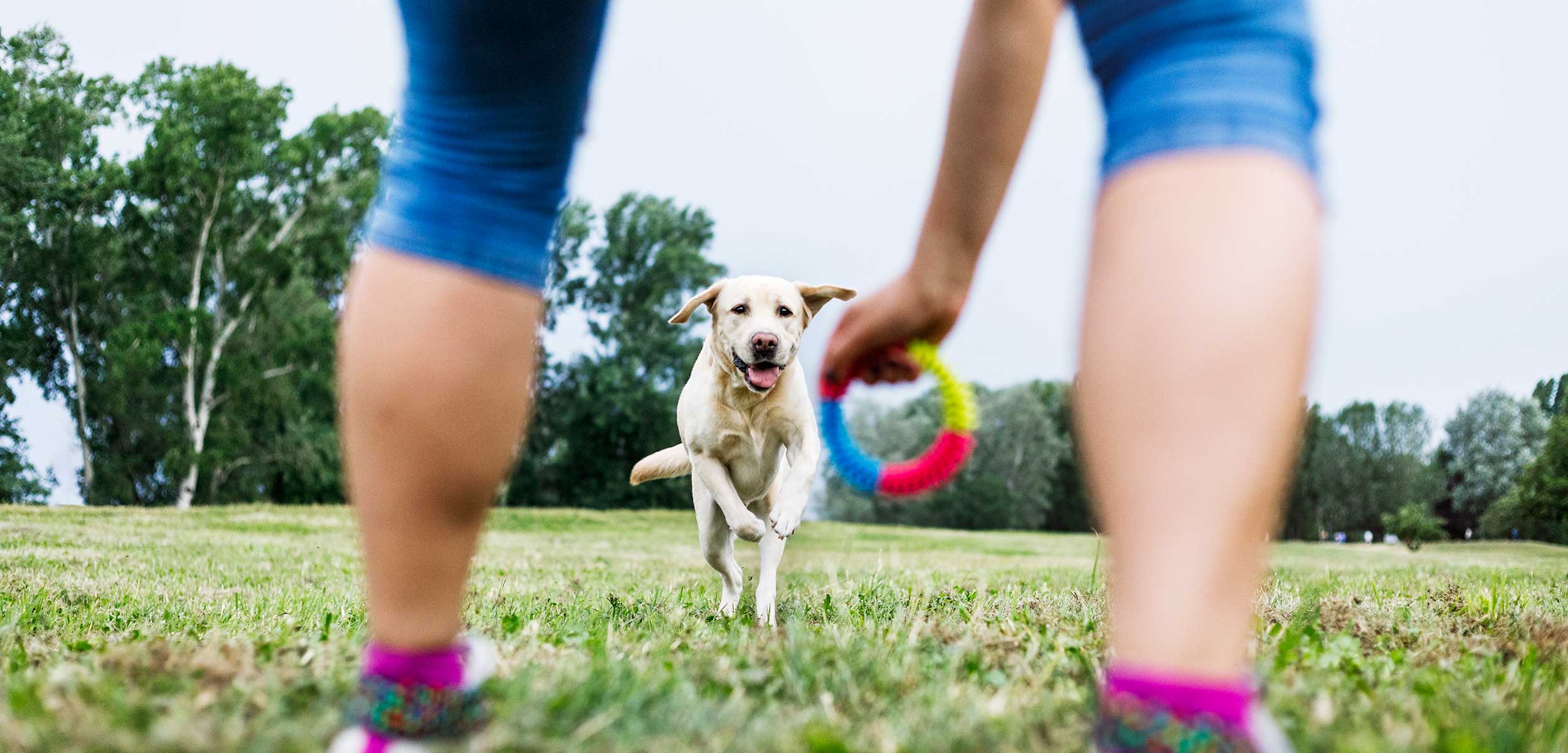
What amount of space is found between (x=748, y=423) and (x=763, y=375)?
0.29m

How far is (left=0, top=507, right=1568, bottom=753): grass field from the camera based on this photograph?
1.34 m

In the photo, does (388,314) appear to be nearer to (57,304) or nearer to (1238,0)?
(1238,0)

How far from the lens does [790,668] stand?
188 cm

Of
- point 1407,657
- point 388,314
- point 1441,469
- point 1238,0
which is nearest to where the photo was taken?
point 1238,0

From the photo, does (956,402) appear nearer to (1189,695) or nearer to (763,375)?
(1189,695)

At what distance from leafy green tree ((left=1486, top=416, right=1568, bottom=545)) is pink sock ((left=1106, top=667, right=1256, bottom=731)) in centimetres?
3191

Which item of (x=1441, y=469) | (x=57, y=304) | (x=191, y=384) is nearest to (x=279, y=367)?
(x=191, y=384)

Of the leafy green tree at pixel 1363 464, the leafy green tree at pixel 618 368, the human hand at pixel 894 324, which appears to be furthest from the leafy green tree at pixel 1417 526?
the human hand at pixel 894 324

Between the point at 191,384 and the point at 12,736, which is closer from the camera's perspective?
the point at 12,736

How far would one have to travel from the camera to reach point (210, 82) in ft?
103

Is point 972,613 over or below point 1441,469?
below

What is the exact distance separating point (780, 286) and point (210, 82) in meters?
31.9

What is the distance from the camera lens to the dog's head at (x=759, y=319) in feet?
16.2

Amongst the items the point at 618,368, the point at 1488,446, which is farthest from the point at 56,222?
the point at 1488,446
